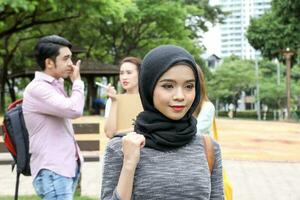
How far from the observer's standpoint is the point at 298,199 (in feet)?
23.7

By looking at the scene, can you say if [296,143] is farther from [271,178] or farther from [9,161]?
[9,161]

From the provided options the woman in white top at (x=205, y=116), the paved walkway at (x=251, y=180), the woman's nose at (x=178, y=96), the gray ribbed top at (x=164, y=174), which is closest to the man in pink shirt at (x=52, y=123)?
the woman in white top at (x=205, y=116)

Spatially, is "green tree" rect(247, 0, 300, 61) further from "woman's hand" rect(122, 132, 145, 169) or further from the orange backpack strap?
"woman's hand" rect(122, 132, 145, 169)

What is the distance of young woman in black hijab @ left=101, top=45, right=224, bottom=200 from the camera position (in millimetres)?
1951

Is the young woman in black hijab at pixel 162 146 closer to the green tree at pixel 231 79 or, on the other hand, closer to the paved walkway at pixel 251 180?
the paved walkway at pixel 251 180

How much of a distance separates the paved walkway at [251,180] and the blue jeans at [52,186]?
3.97 meters

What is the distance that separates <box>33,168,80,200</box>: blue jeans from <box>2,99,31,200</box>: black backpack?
166 millimetres

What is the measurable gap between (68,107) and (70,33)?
1098 inches

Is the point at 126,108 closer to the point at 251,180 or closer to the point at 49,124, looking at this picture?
the point at 49,124

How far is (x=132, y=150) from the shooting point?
6.28 ft

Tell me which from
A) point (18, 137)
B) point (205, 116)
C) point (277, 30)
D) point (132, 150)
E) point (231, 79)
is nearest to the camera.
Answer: point (132, 150)

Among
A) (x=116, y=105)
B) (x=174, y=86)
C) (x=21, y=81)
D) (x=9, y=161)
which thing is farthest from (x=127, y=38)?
(x=174, y=86)

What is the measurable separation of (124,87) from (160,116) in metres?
2.22

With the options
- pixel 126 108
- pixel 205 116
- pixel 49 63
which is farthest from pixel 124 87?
pixel 49 63
